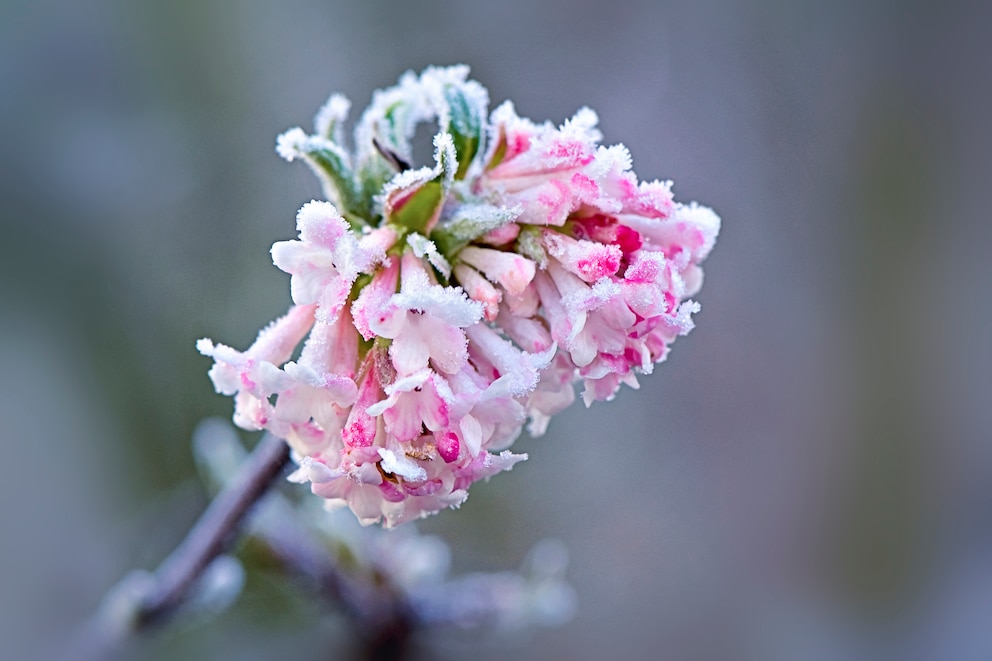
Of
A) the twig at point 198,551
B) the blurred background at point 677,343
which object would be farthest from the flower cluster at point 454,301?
the blurred background at point 677,343

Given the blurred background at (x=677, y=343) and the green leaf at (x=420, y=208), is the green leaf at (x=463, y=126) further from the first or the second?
the blurred background at (x=677, y=343)

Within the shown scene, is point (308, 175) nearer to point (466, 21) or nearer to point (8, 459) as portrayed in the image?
point (466, 21)

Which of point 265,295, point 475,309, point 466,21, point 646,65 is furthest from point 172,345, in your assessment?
point 475,309

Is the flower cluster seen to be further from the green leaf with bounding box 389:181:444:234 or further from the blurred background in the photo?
the blurred background

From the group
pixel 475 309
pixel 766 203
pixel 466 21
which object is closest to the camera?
pixel 475 309

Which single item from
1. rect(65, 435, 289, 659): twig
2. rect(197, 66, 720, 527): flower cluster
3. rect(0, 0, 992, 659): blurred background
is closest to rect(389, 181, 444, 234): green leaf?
rect(197, 66, 720, 527): flower cluster

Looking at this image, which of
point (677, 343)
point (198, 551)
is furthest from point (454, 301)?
point (677, 343)
